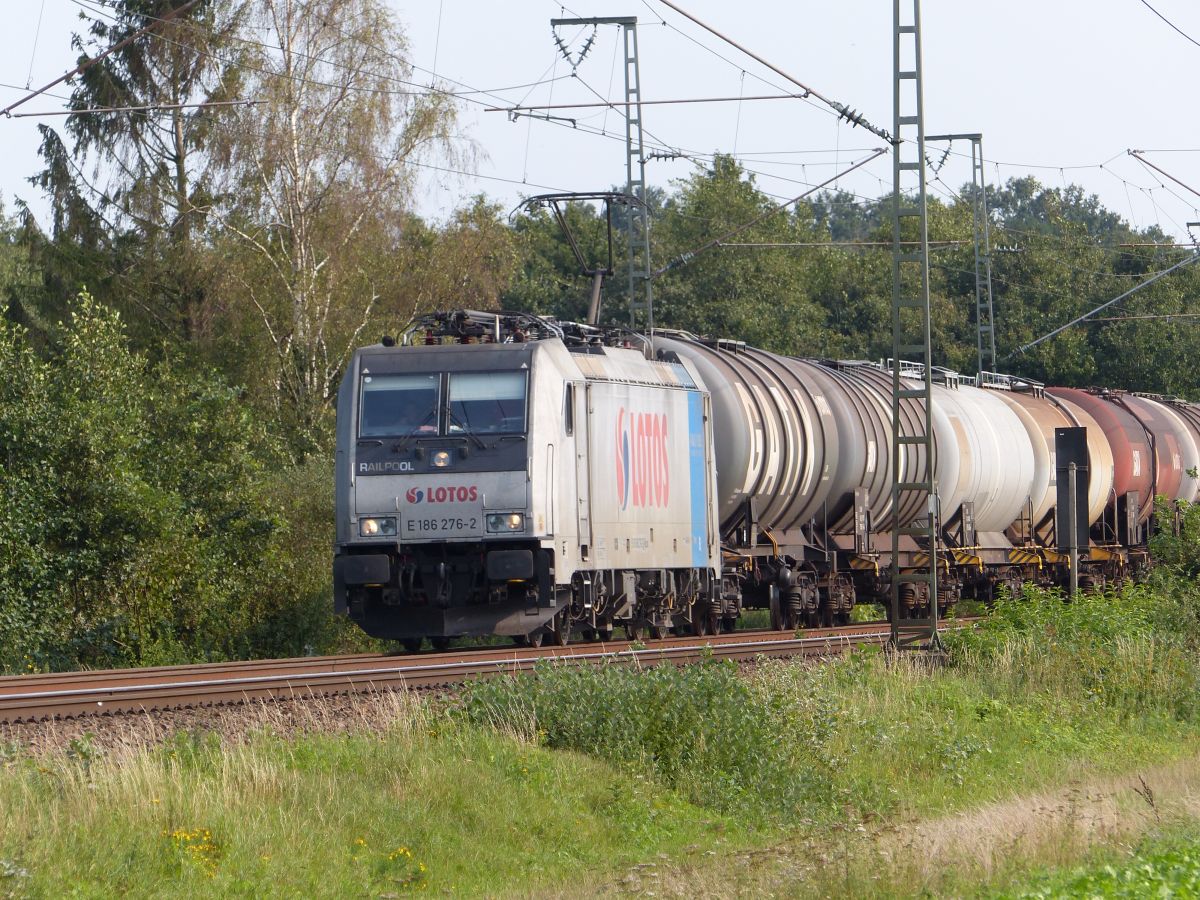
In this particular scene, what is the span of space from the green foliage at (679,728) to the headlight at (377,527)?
4.58 meters

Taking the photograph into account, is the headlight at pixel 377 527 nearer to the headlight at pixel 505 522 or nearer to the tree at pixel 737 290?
the headlight at pixel 505 522

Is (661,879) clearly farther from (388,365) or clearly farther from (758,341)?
(758,341)

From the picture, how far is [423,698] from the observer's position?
12.9m

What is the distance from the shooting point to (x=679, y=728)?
41.0 ft

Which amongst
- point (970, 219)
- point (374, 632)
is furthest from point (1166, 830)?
point (970, 219)

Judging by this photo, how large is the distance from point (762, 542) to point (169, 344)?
615 inches

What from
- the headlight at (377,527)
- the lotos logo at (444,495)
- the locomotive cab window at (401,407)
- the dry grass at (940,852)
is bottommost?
the dry grass at (940,852)

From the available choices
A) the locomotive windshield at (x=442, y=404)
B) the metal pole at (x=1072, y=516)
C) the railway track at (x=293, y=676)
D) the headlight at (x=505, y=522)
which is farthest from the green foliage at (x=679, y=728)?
the metal pole at (x=1072, y=516)

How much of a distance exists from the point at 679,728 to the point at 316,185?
24134mm

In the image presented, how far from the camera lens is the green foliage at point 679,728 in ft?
39.2

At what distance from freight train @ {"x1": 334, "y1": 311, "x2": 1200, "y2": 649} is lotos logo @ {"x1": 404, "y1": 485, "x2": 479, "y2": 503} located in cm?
2

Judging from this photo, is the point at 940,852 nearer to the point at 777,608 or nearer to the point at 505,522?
the point at 505,522

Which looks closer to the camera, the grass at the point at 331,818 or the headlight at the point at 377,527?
the grass at the point at 331,818

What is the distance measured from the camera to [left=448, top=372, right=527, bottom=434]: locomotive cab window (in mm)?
17422
